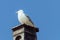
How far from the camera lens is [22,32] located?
21.1 metres

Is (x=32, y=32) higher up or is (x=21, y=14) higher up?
(x=21, y=14)

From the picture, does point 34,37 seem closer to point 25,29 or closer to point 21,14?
point 25,29

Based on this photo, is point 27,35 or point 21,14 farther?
point 21,14

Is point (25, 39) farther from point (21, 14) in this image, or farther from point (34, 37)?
point (21, 14)

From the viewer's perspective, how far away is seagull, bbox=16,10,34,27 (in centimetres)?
2203

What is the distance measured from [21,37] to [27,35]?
298 mm

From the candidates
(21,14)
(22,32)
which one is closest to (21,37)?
(22,32)

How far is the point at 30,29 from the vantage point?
21406 mm

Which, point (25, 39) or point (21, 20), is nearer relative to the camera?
point (25, 39)

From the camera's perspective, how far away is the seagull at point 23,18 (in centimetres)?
2203

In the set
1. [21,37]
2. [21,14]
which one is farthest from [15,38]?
[21,14]

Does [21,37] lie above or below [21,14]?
below

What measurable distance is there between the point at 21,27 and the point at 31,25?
2.35ft

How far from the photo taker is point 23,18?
882 inches
